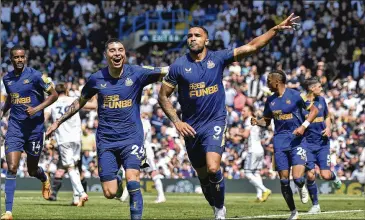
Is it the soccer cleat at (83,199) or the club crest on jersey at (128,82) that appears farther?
the soccer cleat at (83,199)

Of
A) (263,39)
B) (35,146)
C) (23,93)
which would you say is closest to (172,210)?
(35,146)

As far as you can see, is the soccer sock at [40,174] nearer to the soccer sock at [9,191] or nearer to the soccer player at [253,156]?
the soccer sock at [9,191]

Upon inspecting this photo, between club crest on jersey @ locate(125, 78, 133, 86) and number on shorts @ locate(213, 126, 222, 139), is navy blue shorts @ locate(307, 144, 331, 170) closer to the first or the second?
number on shorts @ locate(213, 126, 222, 139)

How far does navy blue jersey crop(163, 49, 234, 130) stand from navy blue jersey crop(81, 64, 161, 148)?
22.9 inches

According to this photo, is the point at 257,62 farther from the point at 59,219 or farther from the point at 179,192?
the point at 59,219

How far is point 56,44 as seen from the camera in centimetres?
4650

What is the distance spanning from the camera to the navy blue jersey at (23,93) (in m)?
19.2

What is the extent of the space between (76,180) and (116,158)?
8352 millimetres

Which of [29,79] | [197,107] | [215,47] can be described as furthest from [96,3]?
[197,107]

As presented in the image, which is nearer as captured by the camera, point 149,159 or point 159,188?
point 149,159

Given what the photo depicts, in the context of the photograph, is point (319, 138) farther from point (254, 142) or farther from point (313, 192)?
point (254, 142)

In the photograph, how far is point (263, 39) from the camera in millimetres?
15148

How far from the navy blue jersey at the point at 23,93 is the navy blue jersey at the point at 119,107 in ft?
11.8

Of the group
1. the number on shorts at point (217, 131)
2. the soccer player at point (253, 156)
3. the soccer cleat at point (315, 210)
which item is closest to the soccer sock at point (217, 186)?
the number on shorts at point (217, 131)
